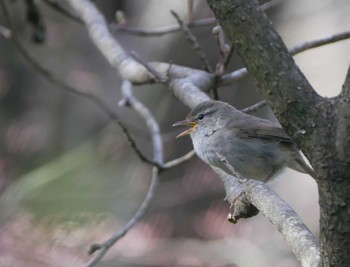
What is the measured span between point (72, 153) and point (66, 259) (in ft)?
6.00

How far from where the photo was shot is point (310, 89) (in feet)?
6.29

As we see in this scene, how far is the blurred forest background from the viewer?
476 cm

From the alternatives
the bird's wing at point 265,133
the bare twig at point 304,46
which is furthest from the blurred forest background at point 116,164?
the bare twig at point 304,46

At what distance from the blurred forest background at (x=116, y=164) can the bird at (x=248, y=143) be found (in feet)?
0.87

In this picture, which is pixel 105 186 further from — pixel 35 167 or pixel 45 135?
pixel 45 135

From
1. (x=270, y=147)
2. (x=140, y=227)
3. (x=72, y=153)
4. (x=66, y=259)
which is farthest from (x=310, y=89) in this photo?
(x=72, y=153)

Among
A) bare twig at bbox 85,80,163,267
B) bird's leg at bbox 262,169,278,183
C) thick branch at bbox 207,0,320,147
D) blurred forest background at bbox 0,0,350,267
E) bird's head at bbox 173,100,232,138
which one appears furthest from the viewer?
Answer: blurred forest background at bbox 0,0,350,267

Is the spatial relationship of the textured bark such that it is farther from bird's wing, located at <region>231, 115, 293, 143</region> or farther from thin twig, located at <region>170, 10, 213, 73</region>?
bird's wing, located at <region>231, 115, 293, 143</region>

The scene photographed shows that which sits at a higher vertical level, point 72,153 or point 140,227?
point 72,153

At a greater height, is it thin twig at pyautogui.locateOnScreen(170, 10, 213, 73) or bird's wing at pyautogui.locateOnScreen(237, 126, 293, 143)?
thin twig at pyautogui.locateOnScreen(170, 10, 213, 73)

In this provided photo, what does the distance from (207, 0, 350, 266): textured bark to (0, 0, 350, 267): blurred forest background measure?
252cm

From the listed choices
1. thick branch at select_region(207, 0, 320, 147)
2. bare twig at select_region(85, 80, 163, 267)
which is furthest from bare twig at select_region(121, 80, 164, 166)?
thick branch at select_region(207, 0, 320, 147)

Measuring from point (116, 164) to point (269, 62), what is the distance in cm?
482

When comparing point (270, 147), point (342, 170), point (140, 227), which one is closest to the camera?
point (342, 170)
